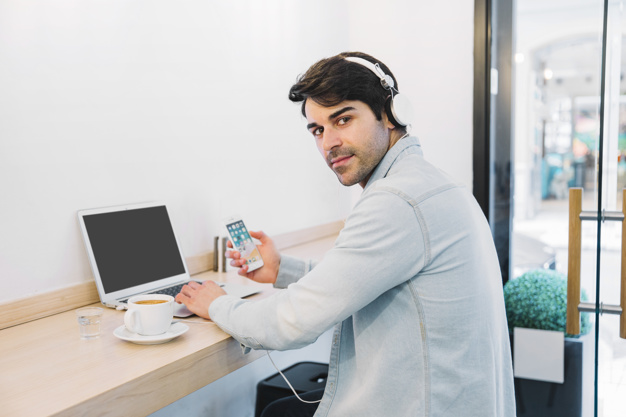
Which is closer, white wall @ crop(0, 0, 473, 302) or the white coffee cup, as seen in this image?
the white coffee cup

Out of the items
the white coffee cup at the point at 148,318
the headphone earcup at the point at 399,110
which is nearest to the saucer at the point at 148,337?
the white coffee cup at the point at 148,318

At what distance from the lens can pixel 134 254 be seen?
1.58m

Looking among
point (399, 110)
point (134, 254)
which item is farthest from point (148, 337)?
point (399, 110)

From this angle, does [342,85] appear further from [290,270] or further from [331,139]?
[290,270]

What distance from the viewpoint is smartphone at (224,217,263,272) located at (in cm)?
154

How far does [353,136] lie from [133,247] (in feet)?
2.37

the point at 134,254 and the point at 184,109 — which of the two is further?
the point at 184,109

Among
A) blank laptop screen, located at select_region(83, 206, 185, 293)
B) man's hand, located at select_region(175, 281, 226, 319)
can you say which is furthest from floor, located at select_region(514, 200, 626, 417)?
blank laptop screen, located at select_region(83, 206, 185, 293)

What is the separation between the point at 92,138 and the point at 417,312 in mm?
1001

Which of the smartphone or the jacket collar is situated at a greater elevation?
the jacket collar

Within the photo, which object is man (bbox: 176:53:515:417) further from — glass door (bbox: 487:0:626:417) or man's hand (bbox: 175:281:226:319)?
glass door (bbox: 487:0:626:417)

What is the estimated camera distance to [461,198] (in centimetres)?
112

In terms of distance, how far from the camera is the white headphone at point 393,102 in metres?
1.23

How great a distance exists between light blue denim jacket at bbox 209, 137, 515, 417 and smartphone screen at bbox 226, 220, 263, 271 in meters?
0.42
